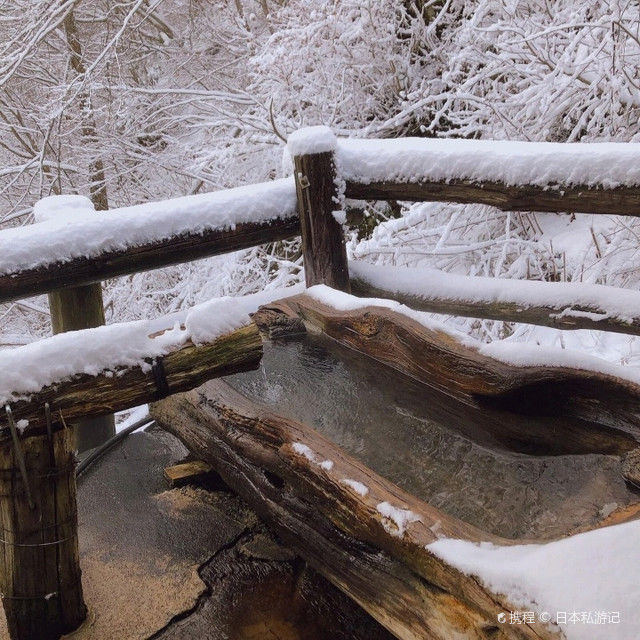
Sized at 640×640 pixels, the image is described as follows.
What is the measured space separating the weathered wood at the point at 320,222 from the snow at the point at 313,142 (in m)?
0.02

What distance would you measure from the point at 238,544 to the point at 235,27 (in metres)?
6.98

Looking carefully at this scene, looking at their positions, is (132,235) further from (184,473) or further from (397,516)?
(397,516)

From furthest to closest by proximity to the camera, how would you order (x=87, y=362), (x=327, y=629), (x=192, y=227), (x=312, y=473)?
(x=192, y=227)
(x=327, y=629)
(x=312, y=473)
(x=87, y=362)

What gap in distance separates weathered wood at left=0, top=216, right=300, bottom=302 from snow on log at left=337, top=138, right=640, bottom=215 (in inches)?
16.9

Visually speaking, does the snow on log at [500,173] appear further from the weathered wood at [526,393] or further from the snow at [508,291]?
the weathered wood at [526,393]

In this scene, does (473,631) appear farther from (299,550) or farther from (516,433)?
(516,433)

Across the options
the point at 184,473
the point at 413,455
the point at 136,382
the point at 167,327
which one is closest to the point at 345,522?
the point at 413,455

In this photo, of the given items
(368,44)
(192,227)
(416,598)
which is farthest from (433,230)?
(416,598)

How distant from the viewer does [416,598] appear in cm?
132

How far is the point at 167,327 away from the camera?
2.54 metres

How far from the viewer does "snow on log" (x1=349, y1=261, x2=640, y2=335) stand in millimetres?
2494

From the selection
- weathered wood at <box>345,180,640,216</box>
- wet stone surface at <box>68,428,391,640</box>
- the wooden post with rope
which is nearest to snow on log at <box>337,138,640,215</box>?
weathered wood at <box>345,180,640,216</box>

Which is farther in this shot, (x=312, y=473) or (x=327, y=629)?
(x=327, y=629)

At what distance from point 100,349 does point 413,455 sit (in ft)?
3.26
